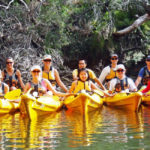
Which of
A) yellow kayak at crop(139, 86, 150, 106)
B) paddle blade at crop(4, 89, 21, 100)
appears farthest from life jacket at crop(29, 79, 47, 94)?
yellow kayak at crop(139, 86, 150, 106)

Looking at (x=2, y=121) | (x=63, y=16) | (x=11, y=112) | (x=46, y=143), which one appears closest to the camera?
(x=46, y=143)

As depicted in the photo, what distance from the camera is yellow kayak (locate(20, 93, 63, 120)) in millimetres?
7680

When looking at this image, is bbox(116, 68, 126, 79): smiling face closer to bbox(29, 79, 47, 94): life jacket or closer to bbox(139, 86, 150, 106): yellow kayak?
bbox(139, 86, 150, 106): yellow kayak

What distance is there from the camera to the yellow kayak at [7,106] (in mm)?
8625

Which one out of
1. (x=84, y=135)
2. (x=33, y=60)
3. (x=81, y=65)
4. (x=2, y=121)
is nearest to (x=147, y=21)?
(x=33, y=60)

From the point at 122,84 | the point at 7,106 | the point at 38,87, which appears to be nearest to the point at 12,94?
the point at 7,106

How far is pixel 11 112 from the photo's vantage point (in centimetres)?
895

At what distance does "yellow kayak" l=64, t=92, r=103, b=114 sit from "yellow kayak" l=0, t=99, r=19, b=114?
1187mm

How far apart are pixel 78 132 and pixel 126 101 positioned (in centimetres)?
318

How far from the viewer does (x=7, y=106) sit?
8734 millimetres

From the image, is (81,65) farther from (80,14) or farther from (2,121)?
(80,14)

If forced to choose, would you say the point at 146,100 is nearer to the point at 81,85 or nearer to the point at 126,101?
the point at 126,101

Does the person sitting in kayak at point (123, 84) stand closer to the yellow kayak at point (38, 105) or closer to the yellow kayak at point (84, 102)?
the yellow kayak at point (84, 102)

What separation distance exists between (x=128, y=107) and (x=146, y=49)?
7088mm
